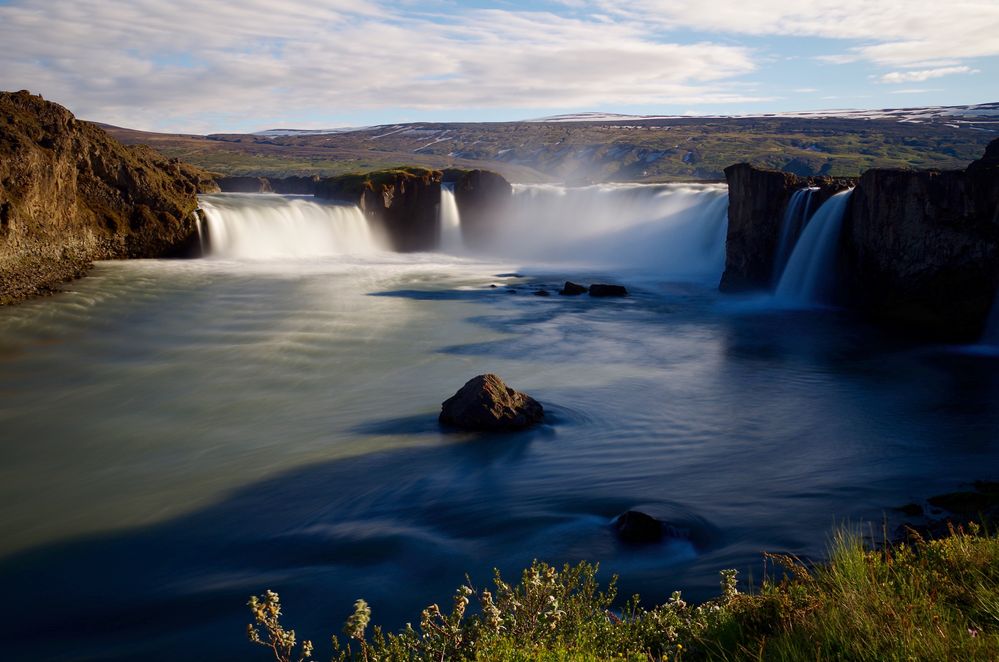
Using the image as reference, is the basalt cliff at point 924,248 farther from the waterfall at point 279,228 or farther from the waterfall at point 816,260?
the waterfall at point 279,228

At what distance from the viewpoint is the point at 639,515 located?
10664mm

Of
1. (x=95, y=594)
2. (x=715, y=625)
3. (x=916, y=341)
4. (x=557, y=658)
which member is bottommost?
(x=916, y=341)

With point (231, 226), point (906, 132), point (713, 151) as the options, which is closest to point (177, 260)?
point (231, 226)

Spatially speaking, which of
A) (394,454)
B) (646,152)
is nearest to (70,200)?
(394,454)

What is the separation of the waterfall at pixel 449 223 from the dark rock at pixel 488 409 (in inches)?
1664

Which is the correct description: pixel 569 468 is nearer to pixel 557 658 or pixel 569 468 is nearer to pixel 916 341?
pixel 557 658

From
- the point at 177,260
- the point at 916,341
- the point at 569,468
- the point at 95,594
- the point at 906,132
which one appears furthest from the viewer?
the point at 906,132

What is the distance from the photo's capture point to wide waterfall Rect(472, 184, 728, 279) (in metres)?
48.0

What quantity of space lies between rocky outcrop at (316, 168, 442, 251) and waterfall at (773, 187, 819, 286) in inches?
1120

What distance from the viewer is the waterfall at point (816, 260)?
3034cm

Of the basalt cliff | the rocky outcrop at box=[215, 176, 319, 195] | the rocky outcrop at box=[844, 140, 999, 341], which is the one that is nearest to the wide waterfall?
the basalt cliff

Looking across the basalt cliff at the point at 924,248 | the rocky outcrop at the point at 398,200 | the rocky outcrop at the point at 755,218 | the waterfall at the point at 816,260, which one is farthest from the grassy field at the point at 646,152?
the basalt cliff at the point at 924,248

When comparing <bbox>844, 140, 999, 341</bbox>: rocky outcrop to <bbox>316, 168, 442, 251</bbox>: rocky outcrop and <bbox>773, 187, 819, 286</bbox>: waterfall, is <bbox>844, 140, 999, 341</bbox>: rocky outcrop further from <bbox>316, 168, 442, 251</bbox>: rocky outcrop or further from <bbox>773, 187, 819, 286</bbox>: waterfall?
<bbox>316, 168, 442, 251</bbox>: rocky outcrop

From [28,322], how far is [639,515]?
900 inches
